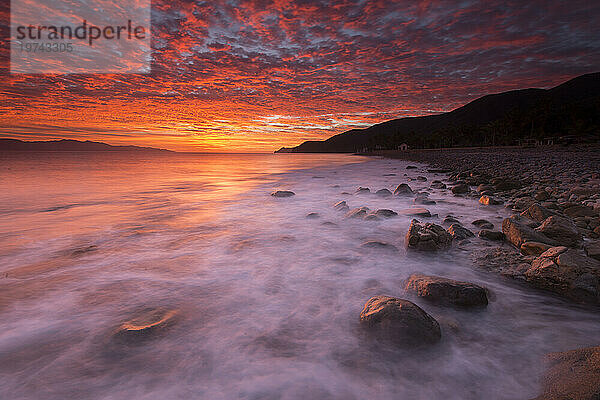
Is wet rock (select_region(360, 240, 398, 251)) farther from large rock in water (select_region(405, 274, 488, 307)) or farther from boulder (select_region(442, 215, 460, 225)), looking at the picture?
boulder (select_region(442, 215, 460, 225))

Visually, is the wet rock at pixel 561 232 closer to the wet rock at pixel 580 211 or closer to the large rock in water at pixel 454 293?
the wet rock at pixel 580 211

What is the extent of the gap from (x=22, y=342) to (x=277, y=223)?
517cm

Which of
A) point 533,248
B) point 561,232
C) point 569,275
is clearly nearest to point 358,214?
point 533,248

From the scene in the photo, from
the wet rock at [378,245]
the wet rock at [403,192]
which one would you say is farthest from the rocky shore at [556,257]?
the wet rock at [403,192]

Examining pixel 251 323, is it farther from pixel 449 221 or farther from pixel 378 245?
pixel 449 221

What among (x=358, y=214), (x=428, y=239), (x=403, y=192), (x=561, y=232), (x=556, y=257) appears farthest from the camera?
(x=403, y=192)

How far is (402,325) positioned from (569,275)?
225 cm

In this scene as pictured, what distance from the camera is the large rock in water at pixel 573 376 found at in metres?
1.60

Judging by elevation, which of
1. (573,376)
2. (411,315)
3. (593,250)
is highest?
(593,250)

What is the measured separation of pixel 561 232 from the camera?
4.22 metres

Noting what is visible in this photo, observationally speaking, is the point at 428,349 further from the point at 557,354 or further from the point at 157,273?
the point at 157,273

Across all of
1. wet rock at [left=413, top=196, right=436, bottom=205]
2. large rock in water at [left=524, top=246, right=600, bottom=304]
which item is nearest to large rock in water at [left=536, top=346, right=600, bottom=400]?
large rock in water at [left=524, top=246, right=600, bottom=304]

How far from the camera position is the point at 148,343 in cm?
255

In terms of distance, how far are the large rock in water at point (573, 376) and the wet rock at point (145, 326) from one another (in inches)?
124
